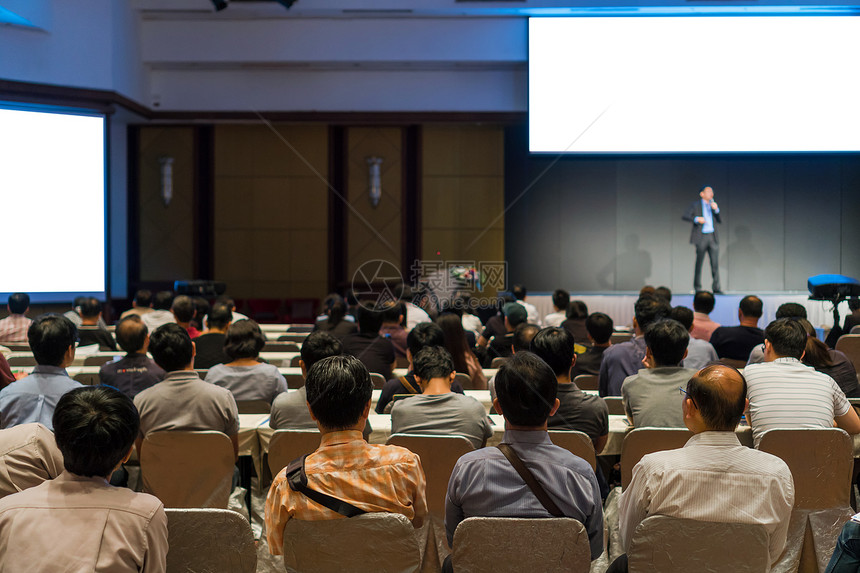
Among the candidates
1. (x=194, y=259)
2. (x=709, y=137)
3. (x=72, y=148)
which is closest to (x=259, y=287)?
(x=194, y=259)

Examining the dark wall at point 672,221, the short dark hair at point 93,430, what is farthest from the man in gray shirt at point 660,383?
the dark wall at point 672,221

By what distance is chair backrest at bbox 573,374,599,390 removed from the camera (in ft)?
14.2

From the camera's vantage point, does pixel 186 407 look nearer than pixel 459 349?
Yes

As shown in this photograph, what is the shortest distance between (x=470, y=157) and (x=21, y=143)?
6.34 meters

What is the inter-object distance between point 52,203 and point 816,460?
9.78 meters

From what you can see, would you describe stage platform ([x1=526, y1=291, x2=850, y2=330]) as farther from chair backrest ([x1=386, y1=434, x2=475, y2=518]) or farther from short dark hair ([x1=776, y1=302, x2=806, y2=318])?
chair backrest ([x1=386, y1=434, x2=475, y2=518])

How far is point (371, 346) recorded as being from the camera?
15.2 ft

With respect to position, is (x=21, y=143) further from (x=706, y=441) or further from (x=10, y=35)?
(x=706, y=441)

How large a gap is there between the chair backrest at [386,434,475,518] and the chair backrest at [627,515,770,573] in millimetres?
845

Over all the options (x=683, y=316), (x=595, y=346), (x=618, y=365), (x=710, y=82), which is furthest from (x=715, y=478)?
(x=710, y=82)

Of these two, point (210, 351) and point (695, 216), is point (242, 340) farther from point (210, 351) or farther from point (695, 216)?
point (695, 216)

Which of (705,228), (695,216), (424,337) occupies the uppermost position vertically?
(695,216)

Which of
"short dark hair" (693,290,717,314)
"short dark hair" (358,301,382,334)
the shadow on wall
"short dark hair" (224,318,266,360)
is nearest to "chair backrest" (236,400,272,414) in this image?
"short dark hair" (224,318,266,360)

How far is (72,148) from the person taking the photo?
9.99 metres
